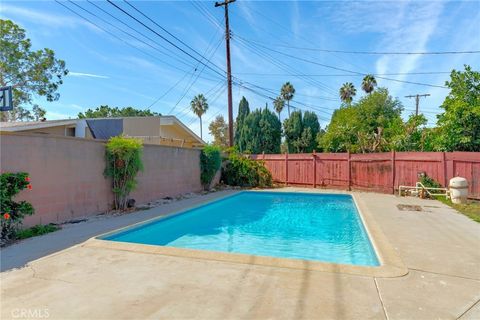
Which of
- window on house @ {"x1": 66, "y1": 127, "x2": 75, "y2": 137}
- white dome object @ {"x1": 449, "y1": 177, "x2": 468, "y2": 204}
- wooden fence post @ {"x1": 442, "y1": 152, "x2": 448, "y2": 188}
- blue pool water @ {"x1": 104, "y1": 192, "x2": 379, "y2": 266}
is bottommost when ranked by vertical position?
blue pool water @ {"x1": 104, "y1": 192, "x2": 379, "y2": 266}

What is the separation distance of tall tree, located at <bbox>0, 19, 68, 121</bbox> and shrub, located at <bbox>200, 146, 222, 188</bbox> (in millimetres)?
15477

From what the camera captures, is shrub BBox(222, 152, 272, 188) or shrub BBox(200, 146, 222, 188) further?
shrub BBox(222, 152, 272, 188)

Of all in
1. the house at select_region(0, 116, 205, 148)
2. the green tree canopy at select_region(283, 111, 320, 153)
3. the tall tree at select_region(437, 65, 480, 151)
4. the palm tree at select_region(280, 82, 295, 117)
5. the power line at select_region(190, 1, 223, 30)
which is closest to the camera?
the tall tree at select_region(437, 65, 480, 151)

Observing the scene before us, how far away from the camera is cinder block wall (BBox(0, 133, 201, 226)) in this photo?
636 centimetres

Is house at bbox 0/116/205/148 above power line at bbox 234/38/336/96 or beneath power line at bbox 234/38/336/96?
beneath

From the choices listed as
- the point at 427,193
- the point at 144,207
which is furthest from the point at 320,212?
the point at 144,207

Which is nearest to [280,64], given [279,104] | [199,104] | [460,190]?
[460,190]

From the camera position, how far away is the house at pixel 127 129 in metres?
13.2

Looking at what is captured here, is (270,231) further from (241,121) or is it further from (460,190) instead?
(241,121)

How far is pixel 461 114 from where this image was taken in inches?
505

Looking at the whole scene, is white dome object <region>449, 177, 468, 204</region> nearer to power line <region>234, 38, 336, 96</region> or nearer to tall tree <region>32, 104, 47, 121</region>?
power line <region>234, 38, 336, 96</region>

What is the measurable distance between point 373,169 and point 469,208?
5.25 meters

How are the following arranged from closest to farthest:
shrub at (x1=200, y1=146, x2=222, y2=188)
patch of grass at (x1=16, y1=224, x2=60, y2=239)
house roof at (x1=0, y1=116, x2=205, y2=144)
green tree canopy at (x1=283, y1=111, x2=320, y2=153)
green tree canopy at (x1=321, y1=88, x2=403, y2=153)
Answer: patch of grass at (x1=16, y1=224, x2=60, y2=239) → house roof at (x1=0, y1=116, x2=205, y2=144) → shrub at (x1=200, y1=146, x2=222, y2=188) → green tree canopy at (x1=321, y1=88, x2=403, y2=153) → green tree canopy at (x1=283, y1=111, x2=320, y2=153)

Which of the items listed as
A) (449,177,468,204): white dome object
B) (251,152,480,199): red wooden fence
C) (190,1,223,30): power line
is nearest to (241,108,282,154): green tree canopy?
(251,152,480,199): red wooden fence
